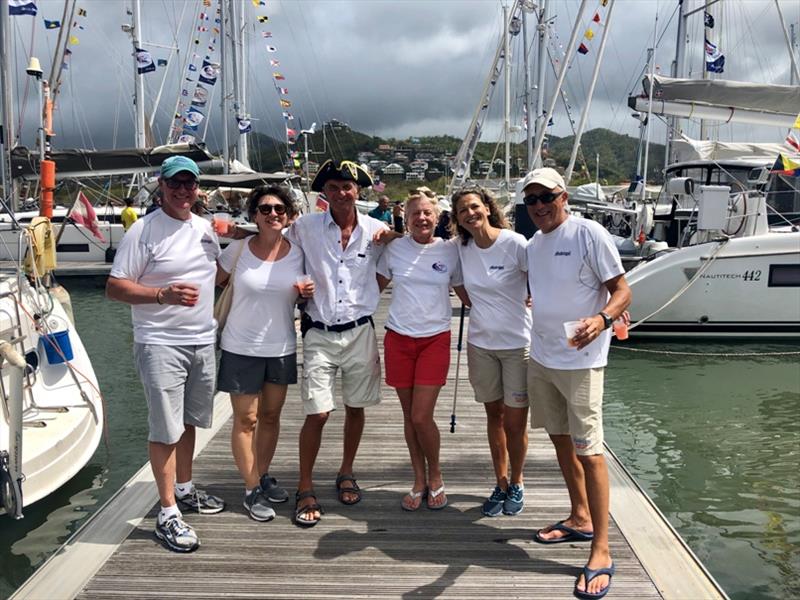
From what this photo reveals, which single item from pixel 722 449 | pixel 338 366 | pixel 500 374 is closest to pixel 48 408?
pixel 338 366

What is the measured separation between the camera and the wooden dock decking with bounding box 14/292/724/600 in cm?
284

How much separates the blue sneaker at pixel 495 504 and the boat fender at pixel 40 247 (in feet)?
15.1

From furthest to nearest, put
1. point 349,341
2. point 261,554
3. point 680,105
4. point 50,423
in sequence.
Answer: point 680,105 → point 50,423 → point 349,341 → point 261,554

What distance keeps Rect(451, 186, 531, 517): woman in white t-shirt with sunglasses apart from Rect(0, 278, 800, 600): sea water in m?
1.98

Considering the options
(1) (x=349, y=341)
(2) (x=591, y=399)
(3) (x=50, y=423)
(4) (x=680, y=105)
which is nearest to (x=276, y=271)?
(1) (x=349, y=341)

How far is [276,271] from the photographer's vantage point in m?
3.32

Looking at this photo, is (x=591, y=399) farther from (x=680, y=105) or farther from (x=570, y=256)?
(x=680, y=105)

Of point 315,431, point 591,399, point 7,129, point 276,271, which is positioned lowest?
point 315,431

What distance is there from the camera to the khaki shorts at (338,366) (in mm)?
Result: 3396

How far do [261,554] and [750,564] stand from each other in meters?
3.19

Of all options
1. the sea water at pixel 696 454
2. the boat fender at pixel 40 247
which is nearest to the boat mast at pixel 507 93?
the sea water at pixel 696 454

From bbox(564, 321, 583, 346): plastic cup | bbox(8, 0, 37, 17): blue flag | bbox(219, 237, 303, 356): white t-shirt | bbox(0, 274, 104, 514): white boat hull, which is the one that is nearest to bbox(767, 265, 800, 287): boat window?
bbox(564, 321, 583, 346): plastic cup

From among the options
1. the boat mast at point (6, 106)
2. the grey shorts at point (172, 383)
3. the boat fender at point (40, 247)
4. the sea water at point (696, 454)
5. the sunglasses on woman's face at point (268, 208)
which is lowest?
the sea water at point (696, 454)

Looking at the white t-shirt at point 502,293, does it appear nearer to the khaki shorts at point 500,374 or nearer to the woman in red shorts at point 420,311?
the khaki shorts at point 500,374
